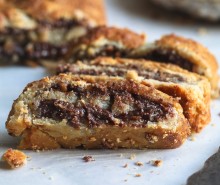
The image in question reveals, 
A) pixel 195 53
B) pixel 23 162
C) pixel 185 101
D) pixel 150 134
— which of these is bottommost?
pixel 23 162

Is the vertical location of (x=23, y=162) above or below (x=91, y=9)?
below

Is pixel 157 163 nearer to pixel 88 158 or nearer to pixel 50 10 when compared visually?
pixel 88 158

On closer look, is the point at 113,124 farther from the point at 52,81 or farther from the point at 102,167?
the point at 52,81

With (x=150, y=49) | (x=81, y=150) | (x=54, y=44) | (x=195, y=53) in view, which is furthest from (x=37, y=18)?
(x=81, y=150)

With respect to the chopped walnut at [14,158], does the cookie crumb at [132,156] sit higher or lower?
higher

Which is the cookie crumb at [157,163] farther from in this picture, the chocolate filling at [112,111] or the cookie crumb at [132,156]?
the chocolate filling at [112,111]

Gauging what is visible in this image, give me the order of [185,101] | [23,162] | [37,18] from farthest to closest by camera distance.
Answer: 1. [37,18]
2. [185,101]
3. [23,162]

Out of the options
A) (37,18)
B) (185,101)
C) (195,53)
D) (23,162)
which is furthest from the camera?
(37,18)

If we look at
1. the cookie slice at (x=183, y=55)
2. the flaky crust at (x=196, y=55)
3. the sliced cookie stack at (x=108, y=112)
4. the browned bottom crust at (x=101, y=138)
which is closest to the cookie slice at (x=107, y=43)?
the cookie slice at (x=183, y=55)
